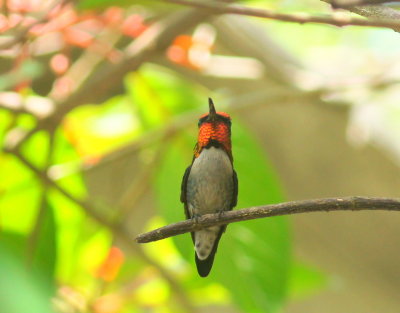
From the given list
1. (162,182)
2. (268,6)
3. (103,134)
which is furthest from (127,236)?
(268,6)

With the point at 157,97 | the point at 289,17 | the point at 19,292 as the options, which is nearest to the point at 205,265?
the point at 289,17

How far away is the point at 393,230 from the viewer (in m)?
2.79

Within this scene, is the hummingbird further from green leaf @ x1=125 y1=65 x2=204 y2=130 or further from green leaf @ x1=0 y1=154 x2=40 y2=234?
green leaf @ x1=125 y1=65 x2=204 y2=130

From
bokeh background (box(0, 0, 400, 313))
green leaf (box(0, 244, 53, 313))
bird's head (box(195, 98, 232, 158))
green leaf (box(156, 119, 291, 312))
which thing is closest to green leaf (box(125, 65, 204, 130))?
bokeh background (box(0, 0, 400, 313))

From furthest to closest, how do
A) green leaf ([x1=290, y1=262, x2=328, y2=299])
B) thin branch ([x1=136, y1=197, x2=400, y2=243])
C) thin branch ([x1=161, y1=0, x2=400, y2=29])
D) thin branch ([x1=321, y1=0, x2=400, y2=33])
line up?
1. green leaf ([x1=290, y1=262, x2=328, y2=299])
2. thin branch ([x1=161, y1=0, x2=400, y2=29])
3. thin branch ([x1=321, y1=0, x2=400, y2=33])
4. thin branch ([x1=136, y1=197, x2=400, y2=243])

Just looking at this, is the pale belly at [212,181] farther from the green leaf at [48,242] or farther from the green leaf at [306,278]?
the green leaf at [306,278]

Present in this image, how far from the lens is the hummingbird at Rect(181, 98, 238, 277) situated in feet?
3.43

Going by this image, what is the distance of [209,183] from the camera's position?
1.05 metres

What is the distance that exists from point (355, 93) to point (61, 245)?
118cm

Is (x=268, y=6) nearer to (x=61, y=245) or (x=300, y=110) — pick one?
(x=300, y=110)

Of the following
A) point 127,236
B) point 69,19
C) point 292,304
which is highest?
point 69,19

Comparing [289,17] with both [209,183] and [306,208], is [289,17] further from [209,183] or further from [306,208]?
[306,208]

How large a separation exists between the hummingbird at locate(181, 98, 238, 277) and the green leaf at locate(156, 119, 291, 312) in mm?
494

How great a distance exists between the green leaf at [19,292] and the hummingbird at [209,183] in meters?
0.65
